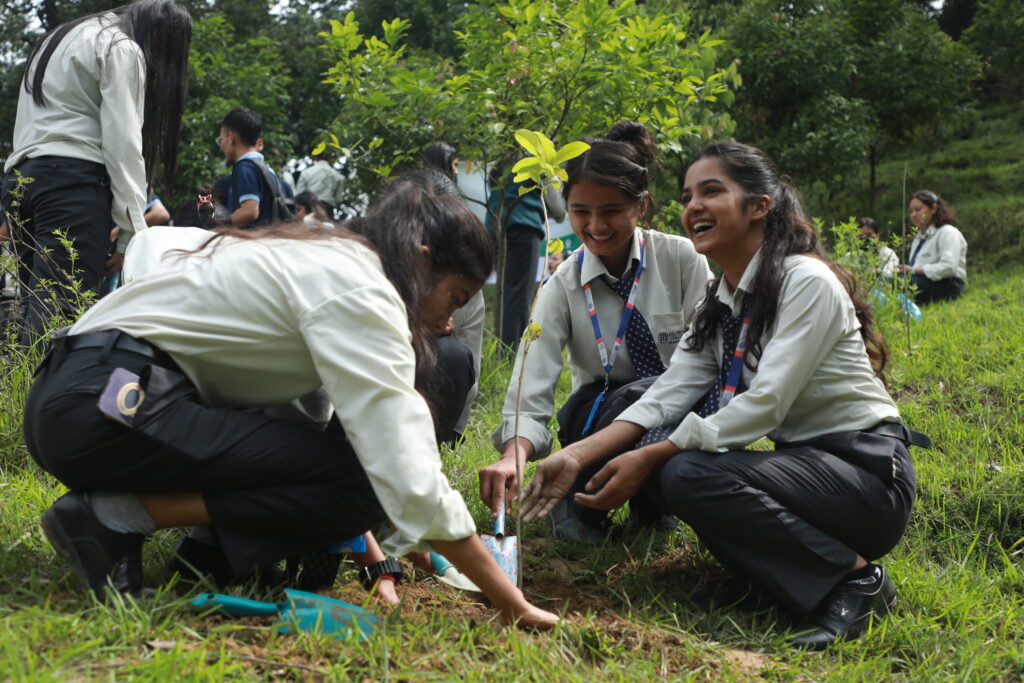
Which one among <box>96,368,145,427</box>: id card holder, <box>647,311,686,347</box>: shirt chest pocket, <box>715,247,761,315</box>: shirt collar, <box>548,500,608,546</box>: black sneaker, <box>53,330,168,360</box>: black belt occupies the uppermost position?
<box>715,247,761,315</box>: shirt collar

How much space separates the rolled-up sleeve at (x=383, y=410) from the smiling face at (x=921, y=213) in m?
8.05

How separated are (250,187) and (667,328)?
3.45 meters

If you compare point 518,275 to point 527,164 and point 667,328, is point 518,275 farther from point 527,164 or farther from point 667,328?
point 527,164

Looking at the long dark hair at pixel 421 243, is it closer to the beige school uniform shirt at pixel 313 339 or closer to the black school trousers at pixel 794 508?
the beige school uniform shirt at pixel 313 339

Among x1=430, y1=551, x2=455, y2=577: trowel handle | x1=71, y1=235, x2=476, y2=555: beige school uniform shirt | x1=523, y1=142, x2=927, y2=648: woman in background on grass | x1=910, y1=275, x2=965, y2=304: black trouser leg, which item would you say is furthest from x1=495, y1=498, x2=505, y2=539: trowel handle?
x1=910, y1=275, x2=965, y2=304: black trouser leg

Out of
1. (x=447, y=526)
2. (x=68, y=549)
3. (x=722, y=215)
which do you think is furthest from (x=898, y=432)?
(x=68, y=549)

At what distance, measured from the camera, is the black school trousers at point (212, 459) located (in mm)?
2168

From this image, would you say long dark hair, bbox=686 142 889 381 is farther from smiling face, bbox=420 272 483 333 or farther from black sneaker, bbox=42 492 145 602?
black sneaker, bbox=42 492 145 602

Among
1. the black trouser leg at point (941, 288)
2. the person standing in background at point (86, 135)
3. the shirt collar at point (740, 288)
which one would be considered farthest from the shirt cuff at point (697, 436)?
the black trouser leg at point (941, 288)

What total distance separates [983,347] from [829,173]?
8.40 meters

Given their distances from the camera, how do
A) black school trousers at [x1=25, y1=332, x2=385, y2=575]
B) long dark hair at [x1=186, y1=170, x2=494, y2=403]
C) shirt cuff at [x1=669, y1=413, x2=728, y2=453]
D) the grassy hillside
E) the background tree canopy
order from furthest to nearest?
the grassy hillside < the background tree canopy < shirt cuff at [x1=669, y1=413, x2=728, y2=453] < long dark hair at [x1=186, y1=170, x2=494, y2=403] < black school trousers at [x1=25, y1=332, x2=385, y2=575]

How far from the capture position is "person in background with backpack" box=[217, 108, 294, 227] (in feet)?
19.6

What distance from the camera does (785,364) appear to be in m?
2.68

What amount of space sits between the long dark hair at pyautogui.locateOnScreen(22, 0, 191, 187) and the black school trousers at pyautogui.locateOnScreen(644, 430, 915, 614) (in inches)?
108
